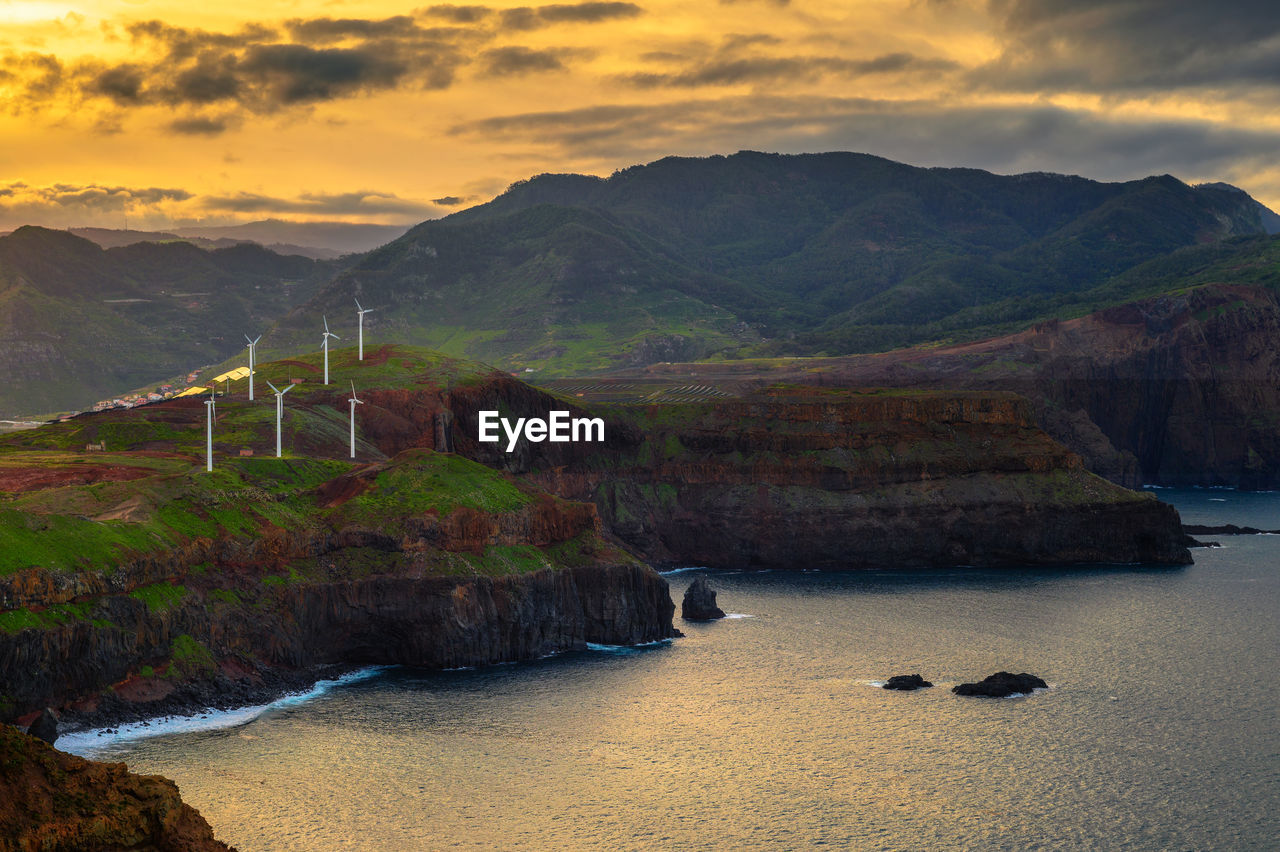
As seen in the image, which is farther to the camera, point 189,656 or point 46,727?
point 189,656

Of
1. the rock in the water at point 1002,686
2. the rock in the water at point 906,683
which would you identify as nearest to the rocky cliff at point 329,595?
the rock in the water at point 906,683

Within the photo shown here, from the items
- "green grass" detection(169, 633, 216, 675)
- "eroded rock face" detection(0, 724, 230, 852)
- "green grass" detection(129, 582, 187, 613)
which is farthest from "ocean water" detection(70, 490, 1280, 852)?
"eroded rock face" detection(0, 724, 230, 852)

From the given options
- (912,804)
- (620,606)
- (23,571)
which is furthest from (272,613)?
(912,804)

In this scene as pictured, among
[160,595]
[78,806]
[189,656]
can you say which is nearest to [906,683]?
[189,656]

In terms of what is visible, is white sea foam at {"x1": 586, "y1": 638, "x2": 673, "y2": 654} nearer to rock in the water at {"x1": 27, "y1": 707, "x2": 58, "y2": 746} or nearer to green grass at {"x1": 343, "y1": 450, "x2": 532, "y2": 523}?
green grass at {"x1": 343, "y1": 450, "x2": 532, "y2": 523}

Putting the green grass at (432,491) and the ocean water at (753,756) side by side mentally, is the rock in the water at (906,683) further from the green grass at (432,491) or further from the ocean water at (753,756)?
the green grass at (432,491)

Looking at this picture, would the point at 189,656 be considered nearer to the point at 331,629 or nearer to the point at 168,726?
the point at 168,726
